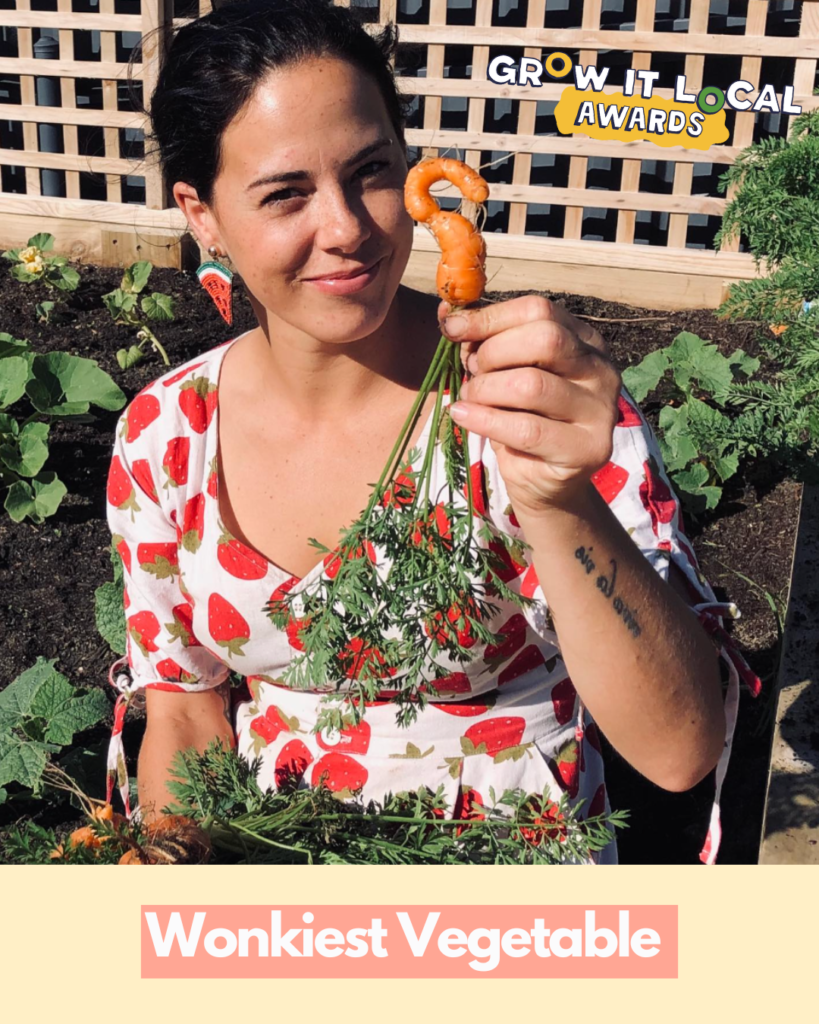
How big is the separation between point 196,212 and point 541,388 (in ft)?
2.96

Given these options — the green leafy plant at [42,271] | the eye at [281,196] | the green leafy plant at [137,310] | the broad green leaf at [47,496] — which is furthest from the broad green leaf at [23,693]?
the green leafy plant at [42,271]

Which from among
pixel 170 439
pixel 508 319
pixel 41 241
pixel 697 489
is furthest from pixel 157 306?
pixel 508 319

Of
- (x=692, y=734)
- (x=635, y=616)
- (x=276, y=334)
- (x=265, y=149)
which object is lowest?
(x=692, y=734)

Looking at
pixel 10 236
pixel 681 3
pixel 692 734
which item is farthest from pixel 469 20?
pixel 692 734

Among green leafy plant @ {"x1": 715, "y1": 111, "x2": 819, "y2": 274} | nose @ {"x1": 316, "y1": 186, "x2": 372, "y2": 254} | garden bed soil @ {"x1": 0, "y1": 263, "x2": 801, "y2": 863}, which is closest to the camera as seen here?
nose @ {"x1": 316, "y1": 186, "x2": 372, "y2": 254}

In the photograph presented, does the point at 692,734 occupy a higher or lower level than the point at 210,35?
lower

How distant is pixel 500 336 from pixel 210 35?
0.84m

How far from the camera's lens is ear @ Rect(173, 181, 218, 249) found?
1797 mm

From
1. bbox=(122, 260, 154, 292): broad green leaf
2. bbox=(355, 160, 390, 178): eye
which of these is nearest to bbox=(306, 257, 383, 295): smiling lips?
bbox=(355, 160, 390, 178): eye

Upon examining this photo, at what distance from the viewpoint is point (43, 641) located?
124 inches

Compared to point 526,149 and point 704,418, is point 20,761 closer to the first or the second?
point 704,418

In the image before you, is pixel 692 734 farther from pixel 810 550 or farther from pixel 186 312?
pixel 186 312

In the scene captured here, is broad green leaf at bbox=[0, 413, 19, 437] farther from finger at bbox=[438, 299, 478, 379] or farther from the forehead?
finger at bbox=[438, 299, 478, 379]

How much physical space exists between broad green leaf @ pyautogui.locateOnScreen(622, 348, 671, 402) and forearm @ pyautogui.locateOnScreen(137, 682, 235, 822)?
241 centimetres
